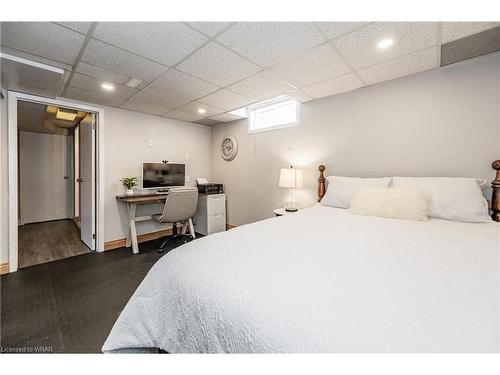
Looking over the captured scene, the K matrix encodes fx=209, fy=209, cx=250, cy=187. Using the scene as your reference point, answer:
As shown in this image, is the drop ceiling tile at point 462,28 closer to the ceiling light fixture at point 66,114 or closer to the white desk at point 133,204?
the white desk at point 133,204

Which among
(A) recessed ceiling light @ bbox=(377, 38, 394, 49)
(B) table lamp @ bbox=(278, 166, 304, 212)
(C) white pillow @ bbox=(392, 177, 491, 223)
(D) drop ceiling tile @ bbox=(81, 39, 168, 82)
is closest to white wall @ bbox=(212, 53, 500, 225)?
(B) table lamp @ bbox=(278, 166, 304, 212)

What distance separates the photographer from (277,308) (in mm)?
666

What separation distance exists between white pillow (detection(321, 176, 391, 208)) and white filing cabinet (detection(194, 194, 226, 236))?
211 cm

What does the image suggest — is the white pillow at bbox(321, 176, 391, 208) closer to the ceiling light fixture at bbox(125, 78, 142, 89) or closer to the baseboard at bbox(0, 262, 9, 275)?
the ceiling light fixture at bbox(125, 78, 142, 89)

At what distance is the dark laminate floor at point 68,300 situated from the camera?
1.41 metres

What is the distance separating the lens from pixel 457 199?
1.72 m

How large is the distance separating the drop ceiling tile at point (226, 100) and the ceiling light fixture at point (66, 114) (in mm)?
2197

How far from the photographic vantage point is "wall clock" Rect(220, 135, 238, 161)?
13.3 feet

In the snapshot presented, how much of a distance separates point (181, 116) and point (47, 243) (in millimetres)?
3037

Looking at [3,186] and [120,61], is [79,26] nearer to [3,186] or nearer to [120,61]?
[120,61]

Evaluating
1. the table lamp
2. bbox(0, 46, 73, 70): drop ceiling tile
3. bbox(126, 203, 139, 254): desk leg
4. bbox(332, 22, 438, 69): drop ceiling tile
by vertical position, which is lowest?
bbox(126, 203, 139, 254): desk leg

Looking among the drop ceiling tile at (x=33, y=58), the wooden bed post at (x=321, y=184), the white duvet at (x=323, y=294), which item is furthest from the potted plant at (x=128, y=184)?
the wooden bed post at (x=321, y=184)

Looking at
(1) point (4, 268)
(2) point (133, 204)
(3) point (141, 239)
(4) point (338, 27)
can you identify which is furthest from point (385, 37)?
(1) point (4, 268)
